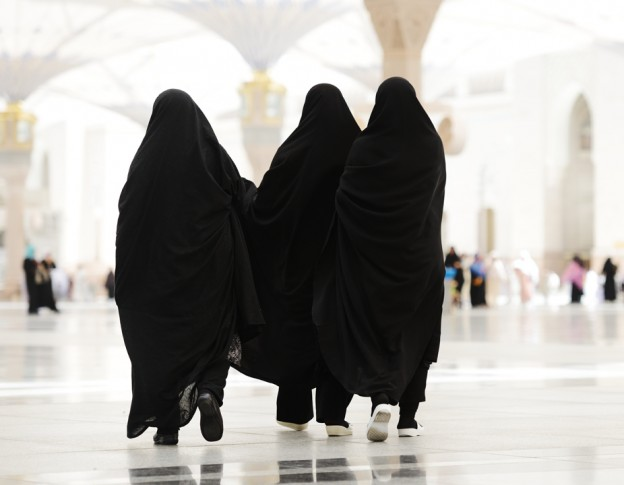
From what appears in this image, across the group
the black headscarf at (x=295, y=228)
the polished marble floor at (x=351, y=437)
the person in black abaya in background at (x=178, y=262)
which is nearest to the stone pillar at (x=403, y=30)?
the polished marble floor at (x=351, y=437)

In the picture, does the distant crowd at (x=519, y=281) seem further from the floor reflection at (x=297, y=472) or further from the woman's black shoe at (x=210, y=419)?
the floor reflection at (x=297, y=472)

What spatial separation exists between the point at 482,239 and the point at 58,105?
15.6m

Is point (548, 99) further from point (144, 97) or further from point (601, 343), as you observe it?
point (601, 343)

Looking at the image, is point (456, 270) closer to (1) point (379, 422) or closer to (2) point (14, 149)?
(2) point (14, 149)

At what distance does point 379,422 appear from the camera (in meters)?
5.02

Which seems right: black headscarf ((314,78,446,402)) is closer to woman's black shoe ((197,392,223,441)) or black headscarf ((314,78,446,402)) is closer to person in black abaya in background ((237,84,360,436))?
person in black abaya in background ((237,84,360,436))

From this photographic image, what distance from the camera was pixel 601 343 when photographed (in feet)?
40.1

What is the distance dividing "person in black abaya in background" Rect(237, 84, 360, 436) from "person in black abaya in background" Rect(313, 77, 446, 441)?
18 cm

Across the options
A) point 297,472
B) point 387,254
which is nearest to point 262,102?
point 387,254

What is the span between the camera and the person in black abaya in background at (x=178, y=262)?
5086 millimetres

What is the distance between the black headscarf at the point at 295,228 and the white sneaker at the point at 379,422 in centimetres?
54

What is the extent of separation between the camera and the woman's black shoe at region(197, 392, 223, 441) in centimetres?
485

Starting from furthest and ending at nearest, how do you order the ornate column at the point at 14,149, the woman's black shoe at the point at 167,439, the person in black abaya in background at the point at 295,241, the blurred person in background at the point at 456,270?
the ornate column at the point at 14,149
the blurred person in background at the point at 456,270
the person in black abaya in background at the point at 295,241
the woman's black shoe at the point at 167,439

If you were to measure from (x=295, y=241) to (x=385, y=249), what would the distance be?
41cm
